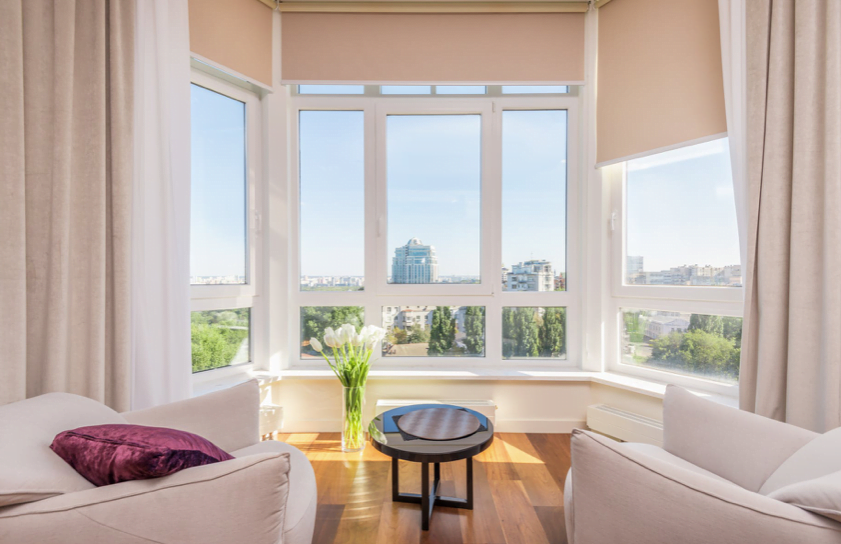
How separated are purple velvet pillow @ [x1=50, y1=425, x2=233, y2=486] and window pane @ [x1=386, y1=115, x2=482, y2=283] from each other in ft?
6.51

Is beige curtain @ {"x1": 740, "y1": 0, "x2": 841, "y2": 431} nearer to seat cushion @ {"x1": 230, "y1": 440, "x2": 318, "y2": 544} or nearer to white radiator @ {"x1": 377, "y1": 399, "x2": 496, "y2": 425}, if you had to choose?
white radiator @ {"x1": 377, "y1": 399, "x2": 496, "y2": 425}

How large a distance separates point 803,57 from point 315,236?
9.04 feet

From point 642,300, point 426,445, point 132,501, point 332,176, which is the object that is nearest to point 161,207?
point 332,176

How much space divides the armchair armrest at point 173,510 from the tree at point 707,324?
8.06ft

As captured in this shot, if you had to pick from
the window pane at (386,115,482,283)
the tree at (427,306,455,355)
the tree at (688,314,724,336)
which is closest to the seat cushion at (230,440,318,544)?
the tree at (427,306,455,355)

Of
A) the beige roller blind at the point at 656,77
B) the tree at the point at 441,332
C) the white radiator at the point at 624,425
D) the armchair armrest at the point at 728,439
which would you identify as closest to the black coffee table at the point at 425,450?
the armchair armrest at the point at 728,439

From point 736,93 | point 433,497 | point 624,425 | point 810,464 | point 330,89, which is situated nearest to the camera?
point 810,464

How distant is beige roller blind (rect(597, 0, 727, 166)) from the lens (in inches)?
88.7

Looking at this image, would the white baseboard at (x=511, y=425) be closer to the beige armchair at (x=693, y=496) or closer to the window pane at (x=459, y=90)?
the beige armchair at (x=693, y=496)

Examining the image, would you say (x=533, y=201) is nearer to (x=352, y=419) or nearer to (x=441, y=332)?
(x=441, y=332)

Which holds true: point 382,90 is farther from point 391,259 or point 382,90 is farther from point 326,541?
point 326,541

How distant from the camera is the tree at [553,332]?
116 inches

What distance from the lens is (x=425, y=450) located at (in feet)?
5.25

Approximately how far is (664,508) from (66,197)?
7.23ft
